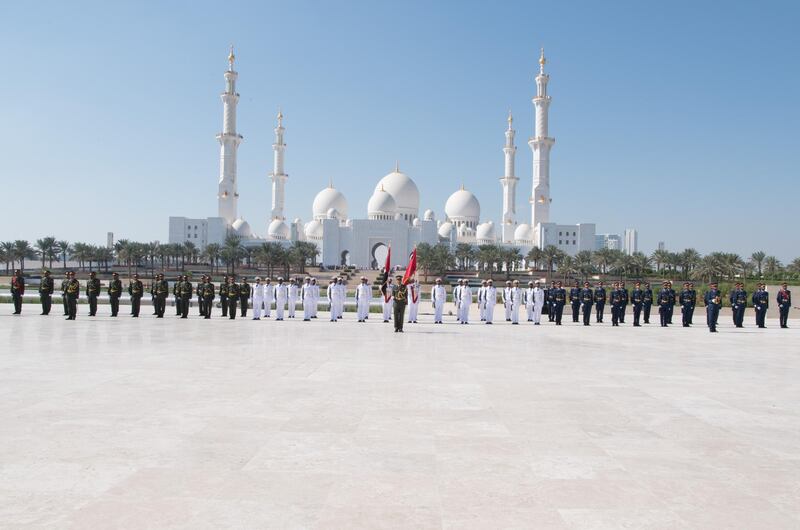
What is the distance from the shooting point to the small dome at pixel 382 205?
3236 inches

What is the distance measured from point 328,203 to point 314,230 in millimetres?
4790

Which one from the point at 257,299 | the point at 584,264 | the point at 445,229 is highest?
the point at 445,229

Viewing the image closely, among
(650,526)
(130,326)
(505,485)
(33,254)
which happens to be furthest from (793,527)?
(33,254)

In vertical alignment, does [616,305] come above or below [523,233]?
below

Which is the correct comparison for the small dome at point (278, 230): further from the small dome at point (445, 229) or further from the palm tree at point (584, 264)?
the palm tree at point (584, 264)

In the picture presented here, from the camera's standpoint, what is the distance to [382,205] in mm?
82312

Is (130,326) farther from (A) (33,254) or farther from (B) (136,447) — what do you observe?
(A) (33,254)

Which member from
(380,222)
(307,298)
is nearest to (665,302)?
(307,298)

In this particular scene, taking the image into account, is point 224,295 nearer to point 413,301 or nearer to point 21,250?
point 413,301

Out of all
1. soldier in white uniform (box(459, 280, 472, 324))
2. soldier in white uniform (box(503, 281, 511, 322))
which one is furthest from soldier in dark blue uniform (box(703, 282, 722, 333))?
soldier in white uniform (box(459, 280, 472, 324))

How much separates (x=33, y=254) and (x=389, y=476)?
68623 millimetres

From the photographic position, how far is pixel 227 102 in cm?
7162

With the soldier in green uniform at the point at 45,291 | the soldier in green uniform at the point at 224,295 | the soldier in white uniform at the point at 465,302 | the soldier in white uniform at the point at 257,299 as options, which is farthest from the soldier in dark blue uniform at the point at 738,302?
the soldier in green uniform at the point at 45,291

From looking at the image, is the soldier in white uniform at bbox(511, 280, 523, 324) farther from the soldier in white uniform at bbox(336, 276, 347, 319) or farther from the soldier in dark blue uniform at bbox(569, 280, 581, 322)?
the soldier in white uniform at bbox(336, 276, 347, 319)
